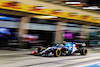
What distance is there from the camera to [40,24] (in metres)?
21.2

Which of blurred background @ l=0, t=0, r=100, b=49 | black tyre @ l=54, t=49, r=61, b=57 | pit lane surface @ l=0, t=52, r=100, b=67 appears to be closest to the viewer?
pit lane surface @ l=0, t=52, r=100, b=67

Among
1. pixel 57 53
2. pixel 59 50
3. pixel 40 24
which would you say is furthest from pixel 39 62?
pixel 40 24

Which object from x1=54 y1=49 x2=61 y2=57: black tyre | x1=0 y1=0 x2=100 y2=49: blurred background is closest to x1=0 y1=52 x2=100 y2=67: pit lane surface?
x1=54 y1=49 x2=61 y2=57: black tyre

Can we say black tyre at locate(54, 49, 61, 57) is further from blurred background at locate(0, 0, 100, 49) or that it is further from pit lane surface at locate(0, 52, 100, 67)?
blurred background at locate(0, 0, 100, 49)

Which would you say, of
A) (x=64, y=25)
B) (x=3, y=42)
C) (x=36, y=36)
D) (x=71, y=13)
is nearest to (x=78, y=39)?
(x=64, y=25)

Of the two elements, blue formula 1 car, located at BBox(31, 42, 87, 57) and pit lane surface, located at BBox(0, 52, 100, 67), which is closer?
pit lane surface, located at BBox(0, 52, 100, 67)

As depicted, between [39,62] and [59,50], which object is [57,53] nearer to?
[59,50]

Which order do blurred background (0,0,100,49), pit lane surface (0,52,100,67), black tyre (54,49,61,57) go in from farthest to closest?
blurred background (0,0,100,49) → black tyre (54,49,61,57) → pit lane surface (0,52,100,67)

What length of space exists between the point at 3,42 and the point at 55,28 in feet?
25.0

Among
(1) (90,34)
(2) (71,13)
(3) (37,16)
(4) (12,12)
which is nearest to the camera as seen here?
(4) (12,12)

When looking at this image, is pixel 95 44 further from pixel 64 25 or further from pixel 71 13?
pixel 71 13

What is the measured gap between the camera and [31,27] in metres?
20.1

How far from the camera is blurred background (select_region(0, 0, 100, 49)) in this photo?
17359 mm

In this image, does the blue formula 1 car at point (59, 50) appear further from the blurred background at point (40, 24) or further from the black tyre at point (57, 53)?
the blurred background at point (40, 24)
